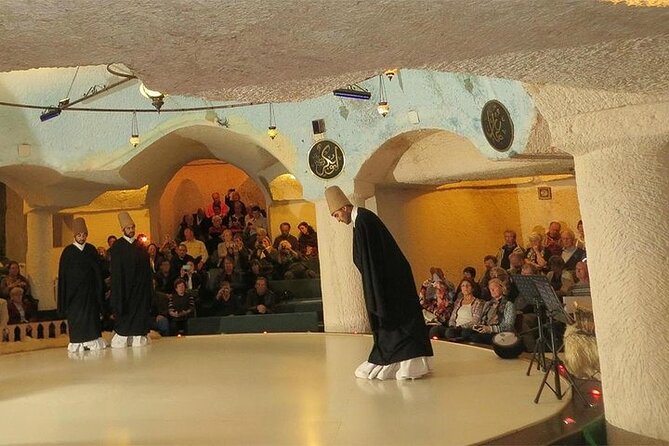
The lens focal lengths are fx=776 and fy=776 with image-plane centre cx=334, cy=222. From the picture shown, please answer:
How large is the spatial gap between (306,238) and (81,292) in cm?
618

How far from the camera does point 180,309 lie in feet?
41.7

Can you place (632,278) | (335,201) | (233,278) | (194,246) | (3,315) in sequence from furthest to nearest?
1. (194,246)
2. (233,278)
3. (3,315)
4. (335,201)
5. (632,278)

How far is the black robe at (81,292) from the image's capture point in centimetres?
1040

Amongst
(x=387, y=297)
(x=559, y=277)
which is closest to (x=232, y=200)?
(x=559, y=277)

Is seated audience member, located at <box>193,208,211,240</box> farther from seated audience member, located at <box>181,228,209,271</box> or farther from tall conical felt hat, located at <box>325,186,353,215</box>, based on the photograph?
tall conical felt hat, located at <box>325,186,353,215</box>

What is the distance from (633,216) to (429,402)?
77.1 inches

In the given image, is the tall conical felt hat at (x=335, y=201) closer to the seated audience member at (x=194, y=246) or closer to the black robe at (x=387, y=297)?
the black robe at (x=387, y=297)

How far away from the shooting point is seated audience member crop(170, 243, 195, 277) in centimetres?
1404

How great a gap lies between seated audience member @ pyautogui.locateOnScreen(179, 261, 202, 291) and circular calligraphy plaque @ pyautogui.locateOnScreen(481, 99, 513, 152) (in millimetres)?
6501

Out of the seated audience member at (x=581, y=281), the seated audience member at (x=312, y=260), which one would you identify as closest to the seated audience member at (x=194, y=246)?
the seated audience member at (x=312, y=260)

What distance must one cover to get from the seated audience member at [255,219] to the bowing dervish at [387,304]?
961 cm

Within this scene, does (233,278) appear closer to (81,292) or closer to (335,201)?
(81,292)

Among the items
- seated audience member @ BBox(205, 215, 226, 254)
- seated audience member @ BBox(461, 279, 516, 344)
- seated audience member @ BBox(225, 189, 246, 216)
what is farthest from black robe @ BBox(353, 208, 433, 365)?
seated audience member @ BBox(225, 189, 246, 216)

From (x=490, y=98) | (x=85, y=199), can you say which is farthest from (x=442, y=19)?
(x=85, y=199)
